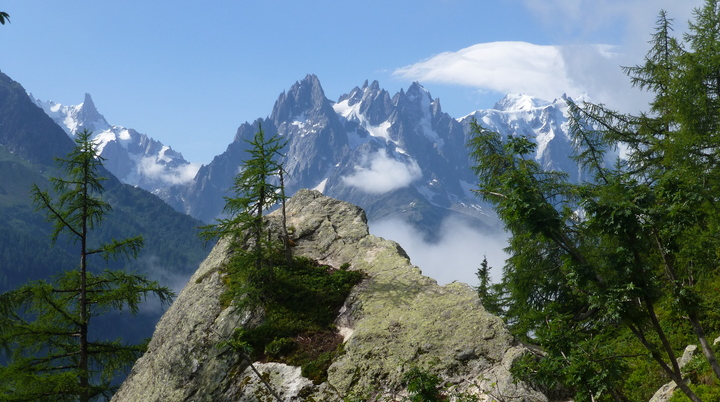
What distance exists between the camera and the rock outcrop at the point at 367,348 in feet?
39.7

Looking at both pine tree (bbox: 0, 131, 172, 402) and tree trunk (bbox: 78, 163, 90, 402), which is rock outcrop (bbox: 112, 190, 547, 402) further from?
pine tree (bbox: 0, 131, 172, 402)

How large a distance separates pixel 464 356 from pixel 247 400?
19.2 feet

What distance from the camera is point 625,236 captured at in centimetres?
830

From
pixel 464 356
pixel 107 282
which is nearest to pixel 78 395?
pixel 107 282

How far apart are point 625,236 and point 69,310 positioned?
18.5 meters

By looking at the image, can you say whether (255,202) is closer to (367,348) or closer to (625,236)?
(367,348)

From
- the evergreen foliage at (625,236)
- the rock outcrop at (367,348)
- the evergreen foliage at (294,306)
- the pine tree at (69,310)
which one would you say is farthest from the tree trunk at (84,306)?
the evergreen foliage at (625,236)

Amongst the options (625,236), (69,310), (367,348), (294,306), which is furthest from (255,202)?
(625,236)

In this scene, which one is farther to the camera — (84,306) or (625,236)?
(84,306)

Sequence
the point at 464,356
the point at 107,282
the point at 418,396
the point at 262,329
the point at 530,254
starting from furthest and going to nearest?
the point at 530,254 → the point at 107,282 → the point at 262,329 → the point at 464,356 → the point at 418,396

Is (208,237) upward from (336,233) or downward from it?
downward

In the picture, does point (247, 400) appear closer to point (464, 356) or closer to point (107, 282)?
point (464, 356)

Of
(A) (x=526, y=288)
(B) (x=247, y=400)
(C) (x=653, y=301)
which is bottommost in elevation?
(B) (x=247, y=400)

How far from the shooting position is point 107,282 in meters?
18.5
